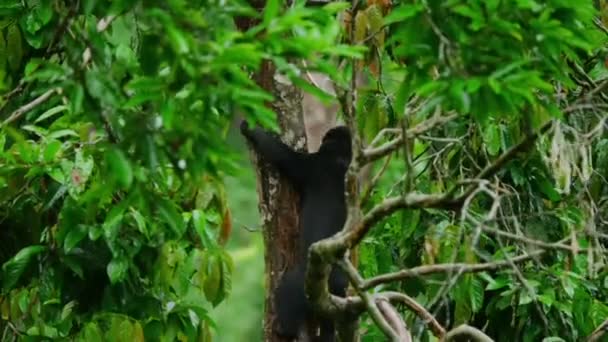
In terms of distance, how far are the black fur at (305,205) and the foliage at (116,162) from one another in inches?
10.9

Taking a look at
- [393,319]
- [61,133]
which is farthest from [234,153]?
[61,133]

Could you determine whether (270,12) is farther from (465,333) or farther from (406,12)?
(465,333)

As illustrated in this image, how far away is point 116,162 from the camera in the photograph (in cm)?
318

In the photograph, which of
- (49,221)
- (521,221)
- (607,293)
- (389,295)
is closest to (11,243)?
(49,221)

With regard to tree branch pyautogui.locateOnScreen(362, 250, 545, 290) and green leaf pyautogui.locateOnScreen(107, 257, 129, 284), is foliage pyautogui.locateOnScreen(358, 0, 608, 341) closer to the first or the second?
tree branch pyautogui.locateOnScreen(362, 250, 545, 290)

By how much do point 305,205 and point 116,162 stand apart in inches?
101

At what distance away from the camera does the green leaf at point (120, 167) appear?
316 centimetres

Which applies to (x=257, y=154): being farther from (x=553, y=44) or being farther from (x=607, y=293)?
(x=553, y=44)

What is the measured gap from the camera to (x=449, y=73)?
334cm

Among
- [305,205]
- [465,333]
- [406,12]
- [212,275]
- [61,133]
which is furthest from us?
[305,205]

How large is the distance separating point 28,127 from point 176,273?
93 cm

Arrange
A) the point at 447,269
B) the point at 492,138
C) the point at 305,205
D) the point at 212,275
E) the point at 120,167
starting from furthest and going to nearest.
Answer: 1. the point at 305,205
2. the point at 492,138
3. the point at 212,275
4. the point at 447,269
5. the point at 120,167

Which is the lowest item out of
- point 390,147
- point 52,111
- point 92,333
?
point 92,333

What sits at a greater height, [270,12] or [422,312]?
[270,12]
